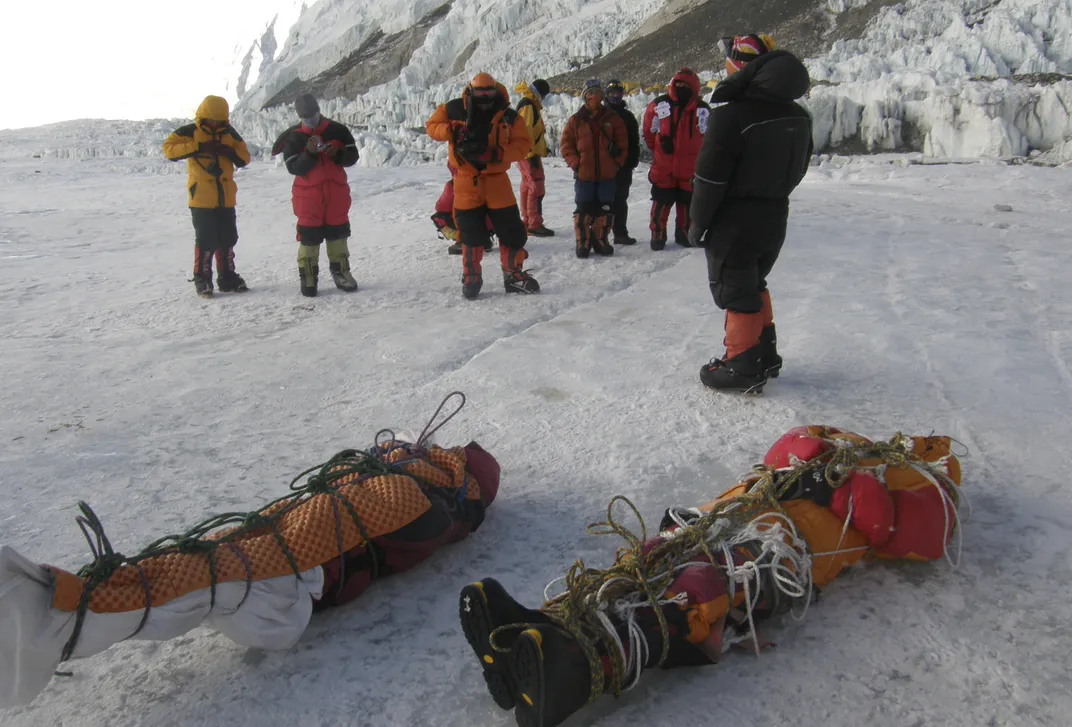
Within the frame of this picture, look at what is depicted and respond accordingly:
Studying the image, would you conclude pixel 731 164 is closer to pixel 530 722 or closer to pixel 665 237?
pixel 530 722

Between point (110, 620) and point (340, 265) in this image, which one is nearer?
point (110, 620)

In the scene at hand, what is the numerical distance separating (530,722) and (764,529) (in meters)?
0.77

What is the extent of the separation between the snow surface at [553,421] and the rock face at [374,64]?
3631 centimetres

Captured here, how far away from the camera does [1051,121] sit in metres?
12.0

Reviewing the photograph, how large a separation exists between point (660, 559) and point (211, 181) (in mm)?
4583

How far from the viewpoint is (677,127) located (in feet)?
19.2

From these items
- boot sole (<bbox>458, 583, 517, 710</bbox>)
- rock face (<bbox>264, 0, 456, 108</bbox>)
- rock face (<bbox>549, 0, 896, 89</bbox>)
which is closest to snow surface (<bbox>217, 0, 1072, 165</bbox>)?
rock face (<bbox>549, 0, 896, 89</bbox>)

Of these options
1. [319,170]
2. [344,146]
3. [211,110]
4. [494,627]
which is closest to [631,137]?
[344,146]

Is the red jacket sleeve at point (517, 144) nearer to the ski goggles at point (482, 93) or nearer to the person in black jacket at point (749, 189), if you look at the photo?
the ski goggles at point (482, 93)

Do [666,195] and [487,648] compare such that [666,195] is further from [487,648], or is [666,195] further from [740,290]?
[487,648]

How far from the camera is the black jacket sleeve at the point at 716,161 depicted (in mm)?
3043

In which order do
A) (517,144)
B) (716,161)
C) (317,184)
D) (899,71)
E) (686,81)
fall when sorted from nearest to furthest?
(716,161), (517,144), (317,184), (686,81), (899,71)

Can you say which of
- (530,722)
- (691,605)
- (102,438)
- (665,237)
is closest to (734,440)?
(691,605)

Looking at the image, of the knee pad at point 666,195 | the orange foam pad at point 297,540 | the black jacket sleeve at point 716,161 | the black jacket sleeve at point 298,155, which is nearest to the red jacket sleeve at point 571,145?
the knee pad at point 666,195
